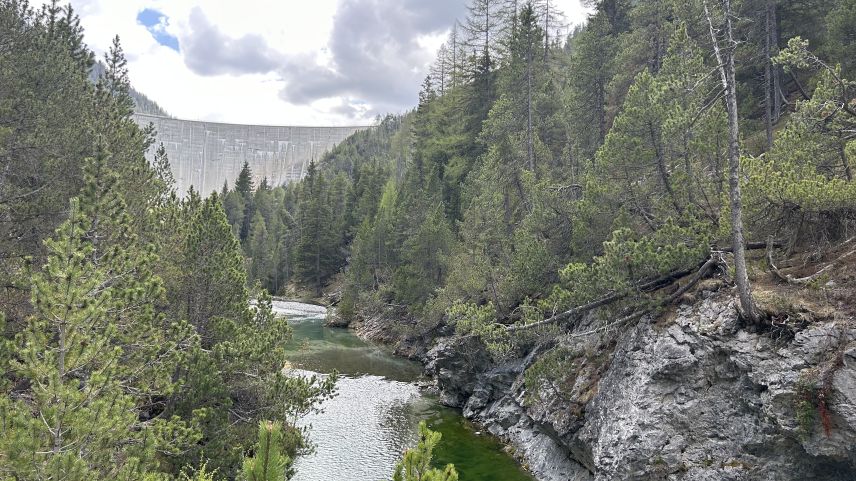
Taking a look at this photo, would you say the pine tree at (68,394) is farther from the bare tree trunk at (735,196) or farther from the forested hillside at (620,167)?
the bare tree trunk at (735,196)

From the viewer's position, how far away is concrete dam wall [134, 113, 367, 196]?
134500 mm

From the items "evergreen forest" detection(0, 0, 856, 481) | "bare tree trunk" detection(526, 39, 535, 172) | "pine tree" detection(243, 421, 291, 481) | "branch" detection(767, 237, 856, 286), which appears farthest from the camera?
"bare tree trunk" detection(526, 39, 535, 172)

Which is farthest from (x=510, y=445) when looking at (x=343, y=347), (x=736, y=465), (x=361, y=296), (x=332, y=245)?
(x=332, y=245)

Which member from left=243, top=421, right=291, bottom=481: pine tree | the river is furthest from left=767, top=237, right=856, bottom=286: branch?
left=243, top=421, right=291, bottom=481: pine tree

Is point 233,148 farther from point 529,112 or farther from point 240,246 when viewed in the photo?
point 240,246

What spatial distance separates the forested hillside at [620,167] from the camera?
40.9 feet

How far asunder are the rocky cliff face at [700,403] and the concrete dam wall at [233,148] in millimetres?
131644

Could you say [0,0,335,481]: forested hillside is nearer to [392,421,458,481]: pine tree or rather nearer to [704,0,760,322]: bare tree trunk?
[392,421,458,481]: pine tree

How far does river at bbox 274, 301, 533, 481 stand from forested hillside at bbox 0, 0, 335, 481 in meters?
2.01

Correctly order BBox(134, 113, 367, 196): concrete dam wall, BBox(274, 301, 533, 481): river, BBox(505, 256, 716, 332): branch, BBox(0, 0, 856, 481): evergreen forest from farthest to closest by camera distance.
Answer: BBox(134, 113, 367, 196): concrete dam wall → BBox(274, 301, 533, 481): river → BBox(505, 256, 716, 332): branch → BBox(0, 0, 856, 481): evergreen forest

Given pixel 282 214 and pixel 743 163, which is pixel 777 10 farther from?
pixel 282 214

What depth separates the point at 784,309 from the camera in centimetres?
1119

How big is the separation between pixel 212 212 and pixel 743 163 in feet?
48.4

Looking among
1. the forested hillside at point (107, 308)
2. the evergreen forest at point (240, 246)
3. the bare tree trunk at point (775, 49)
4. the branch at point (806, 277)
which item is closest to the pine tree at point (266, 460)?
the evergreen forest at point (240, 246)
